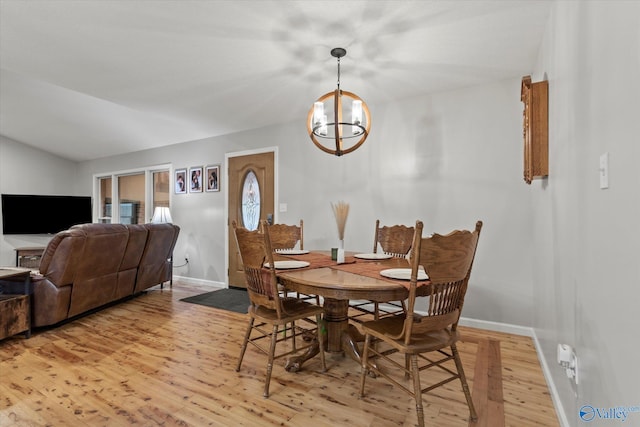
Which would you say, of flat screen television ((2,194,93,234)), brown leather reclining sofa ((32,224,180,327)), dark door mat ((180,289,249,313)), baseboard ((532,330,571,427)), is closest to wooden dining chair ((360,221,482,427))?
baseboard ((532,330,571,427))

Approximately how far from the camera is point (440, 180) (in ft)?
10.7

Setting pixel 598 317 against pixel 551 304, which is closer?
pixel 598 317

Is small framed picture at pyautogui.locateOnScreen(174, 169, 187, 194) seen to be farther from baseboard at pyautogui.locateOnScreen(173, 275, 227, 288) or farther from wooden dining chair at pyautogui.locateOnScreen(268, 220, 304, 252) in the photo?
wooden dining chair at pyautogui.locateOnScreen(268, 220, 304, 252)

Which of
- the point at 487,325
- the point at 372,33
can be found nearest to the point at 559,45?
the point at 372,33

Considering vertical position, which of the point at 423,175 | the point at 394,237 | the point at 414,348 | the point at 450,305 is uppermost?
the point at 423,175

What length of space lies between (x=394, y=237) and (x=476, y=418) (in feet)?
4.89

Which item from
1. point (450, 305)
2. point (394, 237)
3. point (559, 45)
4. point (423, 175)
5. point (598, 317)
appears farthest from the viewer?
point (423, 175)

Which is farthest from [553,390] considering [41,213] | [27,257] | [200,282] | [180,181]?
[41,213]

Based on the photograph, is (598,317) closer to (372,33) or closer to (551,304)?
(551,304)

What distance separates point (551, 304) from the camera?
1.98 m

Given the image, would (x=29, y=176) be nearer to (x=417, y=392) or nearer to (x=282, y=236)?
(x=282, y=236)

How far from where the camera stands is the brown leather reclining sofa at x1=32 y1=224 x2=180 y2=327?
9.52ft
